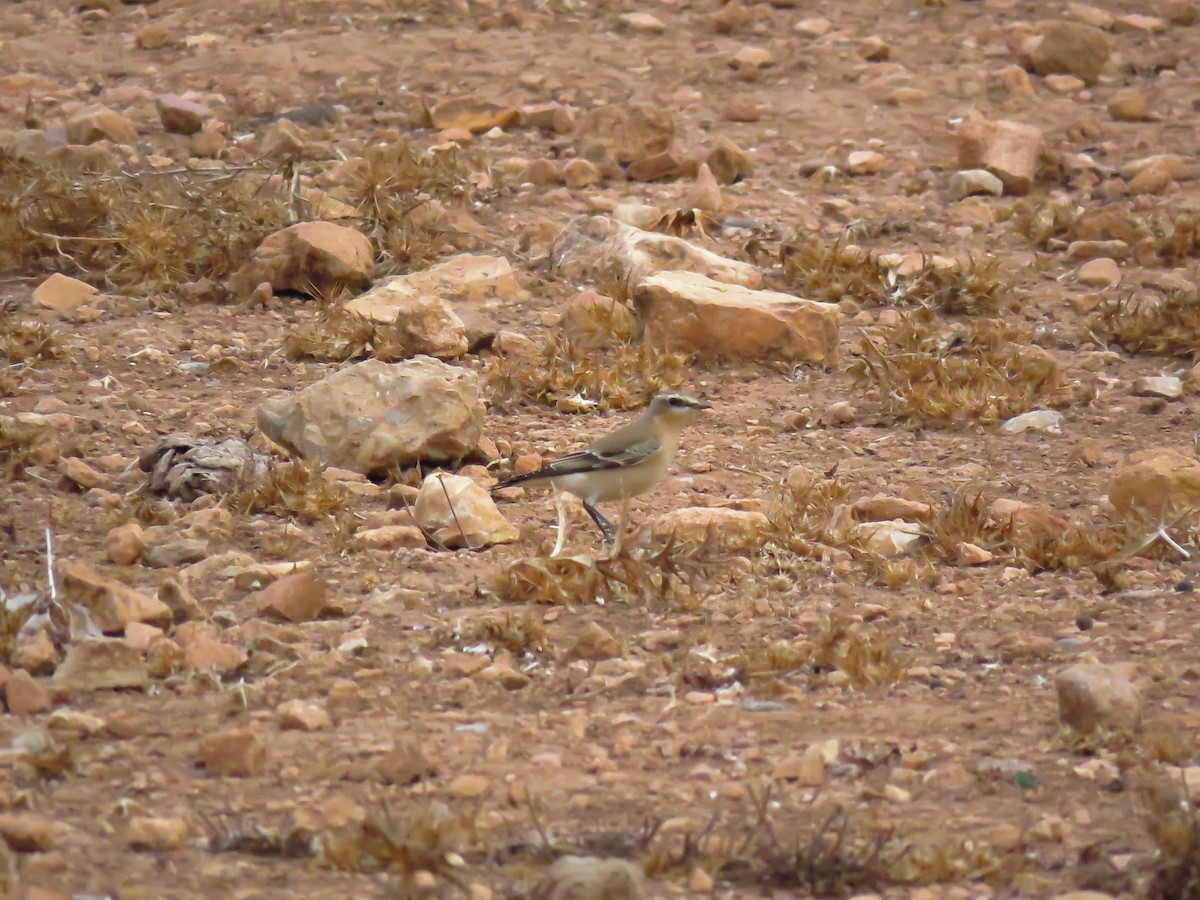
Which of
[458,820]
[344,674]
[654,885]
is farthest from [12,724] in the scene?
[654,885]

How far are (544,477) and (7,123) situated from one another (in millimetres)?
5559

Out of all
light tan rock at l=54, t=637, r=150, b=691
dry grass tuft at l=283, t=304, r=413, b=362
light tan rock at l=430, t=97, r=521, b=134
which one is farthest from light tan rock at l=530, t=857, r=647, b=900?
light tan rock at l=430, t=97, r=521, b=134

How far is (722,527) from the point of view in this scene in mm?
5633

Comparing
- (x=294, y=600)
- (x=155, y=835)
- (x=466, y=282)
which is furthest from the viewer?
(x=466, y=282)

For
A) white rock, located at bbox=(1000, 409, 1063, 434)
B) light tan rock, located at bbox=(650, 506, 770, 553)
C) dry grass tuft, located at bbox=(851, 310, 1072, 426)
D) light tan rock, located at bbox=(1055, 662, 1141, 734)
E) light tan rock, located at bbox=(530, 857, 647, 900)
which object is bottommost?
white rock, located at bbox=(1000, 409, 1063, 434)

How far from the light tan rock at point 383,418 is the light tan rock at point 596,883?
312cm

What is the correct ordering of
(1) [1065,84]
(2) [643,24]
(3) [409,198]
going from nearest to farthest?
1. (3) [409,198]
2. (1) [1065,84]
3. (2) [643,24]

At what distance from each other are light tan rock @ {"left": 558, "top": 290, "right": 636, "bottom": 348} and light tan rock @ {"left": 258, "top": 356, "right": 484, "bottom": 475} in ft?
3.83

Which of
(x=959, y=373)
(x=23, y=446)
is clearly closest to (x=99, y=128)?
(x=23, y=446)

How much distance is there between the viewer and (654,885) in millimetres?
3496

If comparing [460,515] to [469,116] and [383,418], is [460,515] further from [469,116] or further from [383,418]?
[469,116]

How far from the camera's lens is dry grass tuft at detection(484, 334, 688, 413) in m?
7.04

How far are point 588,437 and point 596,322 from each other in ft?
2.97

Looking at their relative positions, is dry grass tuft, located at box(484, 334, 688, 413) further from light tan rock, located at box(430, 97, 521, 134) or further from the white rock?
light tan rock, located at box(430, 97, 521, 134)
